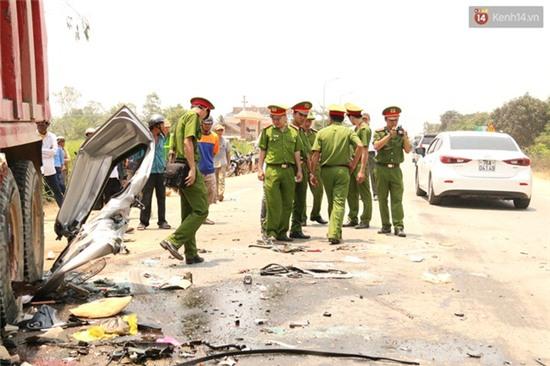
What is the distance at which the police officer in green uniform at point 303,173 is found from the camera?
969cm

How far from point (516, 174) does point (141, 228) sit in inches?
288

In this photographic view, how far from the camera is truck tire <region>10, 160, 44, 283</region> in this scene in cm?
556

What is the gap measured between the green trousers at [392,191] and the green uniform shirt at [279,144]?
5.06ft

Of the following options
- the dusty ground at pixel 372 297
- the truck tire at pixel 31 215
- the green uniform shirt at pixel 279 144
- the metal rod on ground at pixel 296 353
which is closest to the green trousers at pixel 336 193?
the dusty ground at pixel 372 297

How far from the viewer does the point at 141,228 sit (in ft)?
34.8

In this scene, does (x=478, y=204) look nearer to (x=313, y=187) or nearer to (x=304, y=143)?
(x=313, y=187)

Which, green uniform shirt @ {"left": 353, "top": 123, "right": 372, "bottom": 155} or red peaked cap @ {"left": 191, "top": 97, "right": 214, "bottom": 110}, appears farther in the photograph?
green uniform shirt @ {"left": 353, "top": 123, "right": 372, "bottom": 155}

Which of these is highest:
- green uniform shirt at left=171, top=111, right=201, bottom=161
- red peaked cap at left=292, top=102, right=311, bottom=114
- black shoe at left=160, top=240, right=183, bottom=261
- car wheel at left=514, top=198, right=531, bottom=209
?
red peaked cap at left=292, top=102, right=311, bottom=114

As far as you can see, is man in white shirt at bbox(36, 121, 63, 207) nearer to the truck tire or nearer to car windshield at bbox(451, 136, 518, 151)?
the truck tire

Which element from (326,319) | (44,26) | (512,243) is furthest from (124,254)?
(512,243)

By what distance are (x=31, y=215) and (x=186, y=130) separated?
221 cm

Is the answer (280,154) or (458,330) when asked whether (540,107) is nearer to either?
(280,154)

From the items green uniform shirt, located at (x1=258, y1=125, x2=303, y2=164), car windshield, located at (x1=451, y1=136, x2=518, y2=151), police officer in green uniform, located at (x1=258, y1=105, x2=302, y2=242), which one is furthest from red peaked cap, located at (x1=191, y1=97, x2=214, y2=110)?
car windshield, located at (x1=451, y1=136, x2=518, y2=151)

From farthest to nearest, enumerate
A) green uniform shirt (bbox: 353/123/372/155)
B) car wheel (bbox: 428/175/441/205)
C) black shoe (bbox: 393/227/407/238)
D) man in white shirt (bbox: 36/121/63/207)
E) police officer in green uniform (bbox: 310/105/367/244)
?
car wheel (bbox: 428/175/441/205) < man in white shirt (bbox: 36/121/63/207) < green uniform shirt (bbox: 353/123/372/155) < black shoe (bbox: 393/227/407/238) < police officer in green uniform (bbox: 310/105/367/244)
